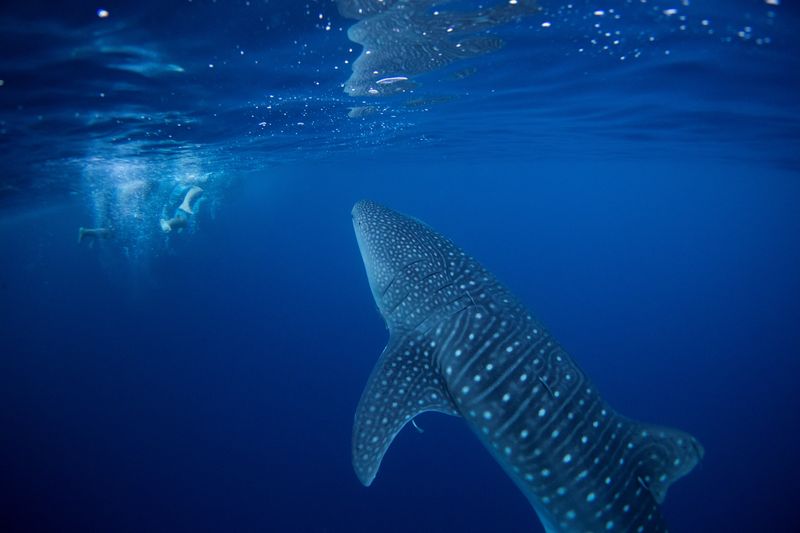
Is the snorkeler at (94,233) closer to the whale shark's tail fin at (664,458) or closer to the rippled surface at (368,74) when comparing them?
the rippled surface at (368,74)

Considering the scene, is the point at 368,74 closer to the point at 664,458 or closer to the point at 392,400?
the point at 392,400

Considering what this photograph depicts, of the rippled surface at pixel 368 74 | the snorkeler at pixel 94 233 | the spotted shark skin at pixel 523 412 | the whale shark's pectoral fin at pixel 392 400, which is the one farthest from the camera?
the snorkeler at pixel 94 233

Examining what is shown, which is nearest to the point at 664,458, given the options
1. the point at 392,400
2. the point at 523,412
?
the point at 523,412

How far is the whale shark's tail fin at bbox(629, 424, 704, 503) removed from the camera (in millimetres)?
3490

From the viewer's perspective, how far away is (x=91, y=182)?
73.3 ft

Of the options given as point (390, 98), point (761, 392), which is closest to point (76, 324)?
point (390, 98)

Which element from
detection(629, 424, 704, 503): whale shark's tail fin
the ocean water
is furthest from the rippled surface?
detection(629, 424, 704, 503): whale shark's tail fin

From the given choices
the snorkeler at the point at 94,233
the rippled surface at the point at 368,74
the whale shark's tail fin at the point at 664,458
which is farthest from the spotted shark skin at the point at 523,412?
the snorkeler at the point at 94,233

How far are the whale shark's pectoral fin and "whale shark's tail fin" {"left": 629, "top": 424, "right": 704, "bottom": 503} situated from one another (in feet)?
5.70

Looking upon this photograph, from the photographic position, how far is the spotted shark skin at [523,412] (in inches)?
134

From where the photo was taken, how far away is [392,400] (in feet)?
12.3

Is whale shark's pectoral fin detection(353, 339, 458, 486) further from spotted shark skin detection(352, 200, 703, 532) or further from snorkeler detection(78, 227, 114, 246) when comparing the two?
snorkeler detection(78, 227, 114, 246)

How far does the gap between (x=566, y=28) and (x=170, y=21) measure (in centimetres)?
705

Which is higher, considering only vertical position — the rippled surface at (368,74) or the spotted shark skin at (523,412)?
the rippled surface at (368,74)
